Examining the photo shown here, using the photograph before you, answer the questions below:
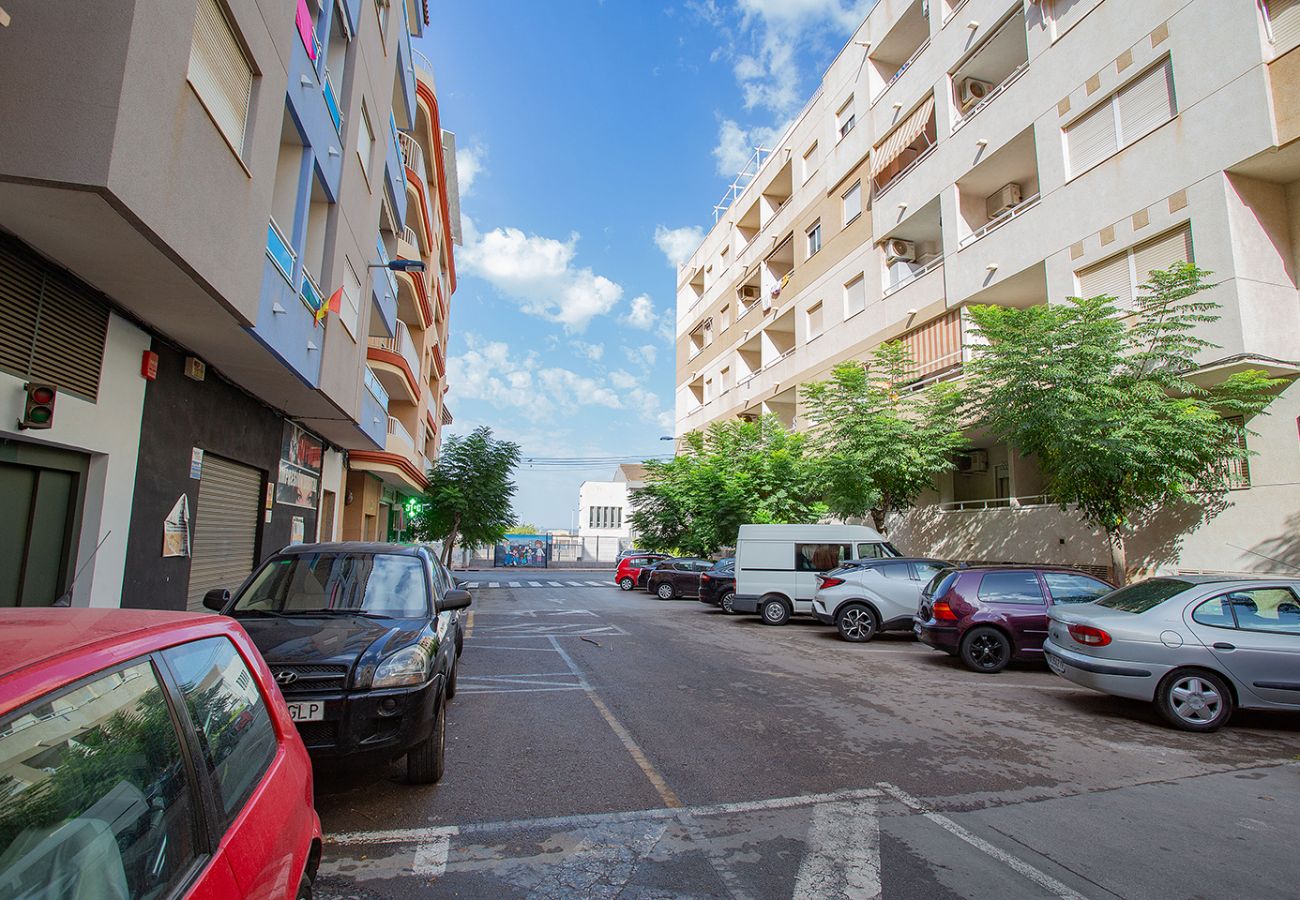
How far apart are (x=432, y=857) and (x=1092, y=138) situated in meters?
18.4

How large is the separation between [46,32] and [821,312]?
983 inches

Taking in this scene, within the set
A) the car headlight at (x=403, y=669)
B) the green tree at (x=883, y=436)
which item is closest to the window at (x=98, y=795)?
the car headlight at (x=403, y=669)

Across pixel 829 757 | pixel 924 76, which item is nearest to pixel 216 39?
pixel 829 757

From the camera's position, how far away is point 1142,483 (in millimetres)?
11703

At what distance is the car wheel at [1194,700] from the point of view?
21.6ft

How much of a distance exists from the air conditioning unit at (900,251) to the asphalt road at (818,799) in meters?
16.8

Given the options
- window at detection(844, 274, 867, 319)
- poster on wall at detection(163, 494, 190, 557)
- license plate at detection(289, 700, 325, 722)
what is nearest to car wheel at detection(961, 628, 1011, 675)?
license plate at detection(289, 700, 325, 722)

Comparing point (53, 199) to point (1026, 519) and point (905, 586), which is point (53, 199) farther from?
point (1026, 519)

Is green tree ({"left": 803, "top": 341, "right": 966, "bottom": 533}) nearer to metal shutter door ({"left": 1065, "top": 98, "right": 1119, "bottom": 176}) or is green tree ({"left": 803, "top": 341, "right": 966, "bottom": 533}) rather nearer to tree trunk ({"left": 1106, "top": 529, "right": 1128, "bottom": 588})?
tree trunk ({"left": 1106, "top": 529, "right": 1128, "bottom": 588})

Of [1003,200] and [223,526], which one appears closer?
[223,526]

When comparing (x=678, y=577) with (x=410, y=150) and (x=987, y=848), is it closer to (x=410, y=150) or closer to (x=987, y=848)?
(x=410, y=150)

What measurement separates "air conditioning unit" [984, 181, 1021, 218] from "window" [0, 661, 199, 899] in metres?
20.4

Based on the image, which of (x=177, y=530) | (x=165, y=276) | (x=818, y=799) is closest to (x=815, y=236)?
(x=177, y=530)

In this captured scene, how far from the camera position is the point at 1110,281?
14617 millimetres
